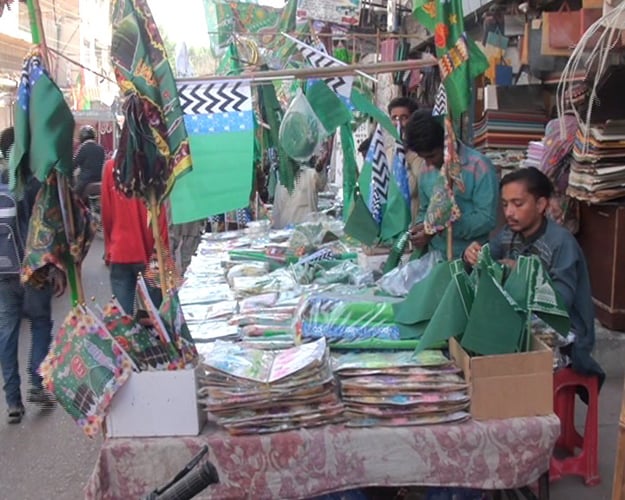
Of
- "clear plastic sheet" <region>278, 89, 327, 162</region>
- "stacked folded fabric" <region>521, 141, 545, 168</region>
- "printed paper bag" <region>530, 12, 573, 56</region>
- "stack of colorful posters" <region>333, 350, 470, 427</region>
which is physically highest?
"printed paper bag" <region>530, 12, 573, 56</region>

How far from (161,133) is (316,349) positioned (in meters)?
Answer: 0.89

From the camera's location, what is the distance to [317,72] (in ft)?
10.4

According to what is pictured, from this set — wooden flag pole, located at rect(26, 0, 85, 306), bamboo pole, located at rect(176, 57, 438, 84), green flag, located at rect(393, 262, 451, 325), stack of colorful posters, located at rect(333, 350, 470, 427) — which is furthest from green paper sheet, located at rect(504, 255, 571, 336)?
wooden flag pole, located at rect(26, 0, 85, 306)

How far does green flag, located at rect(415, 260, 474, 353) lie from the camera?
231cm

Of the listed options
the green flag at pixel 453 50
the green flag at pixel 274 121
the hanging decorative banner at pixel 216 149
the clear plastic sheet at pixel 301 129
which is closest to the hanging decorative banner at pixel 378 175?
the clear plastic sheet at pixel 301 129

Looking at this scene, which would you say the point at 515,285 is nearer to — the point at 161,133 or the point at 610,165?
the point at 161,133

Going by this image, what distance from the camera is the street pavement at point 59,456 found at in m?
3.25

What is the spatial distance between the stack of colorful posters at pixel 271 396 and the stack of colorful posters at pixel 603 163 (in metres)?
2.86

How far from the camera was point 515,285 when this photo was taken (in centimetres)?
238

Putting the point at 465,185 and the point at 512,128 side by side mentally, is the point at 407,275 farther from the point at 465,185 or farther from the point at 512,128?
the point at 512,128

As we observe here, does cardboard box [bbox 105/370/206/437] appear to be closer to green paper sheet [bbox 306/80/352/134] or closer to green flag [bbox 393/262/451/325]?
green flag [bbox 393/262/451/325]

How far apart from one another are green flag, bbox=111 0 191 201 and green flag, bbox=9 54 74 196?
19 centimetres

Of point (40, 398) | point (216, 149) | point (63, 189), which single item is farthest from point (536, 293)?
point (40, 398)

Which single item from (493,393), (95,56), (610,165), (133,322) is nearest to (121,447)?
(133,322)
